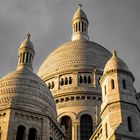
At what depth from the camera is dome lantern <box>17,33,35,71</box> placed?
28.8 m

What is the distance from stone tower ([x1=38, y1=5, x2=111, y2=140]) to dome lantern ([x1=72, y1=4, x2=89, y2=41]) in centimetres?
12

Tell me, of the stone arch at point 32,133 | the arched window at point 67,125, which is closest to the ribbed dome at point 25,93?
the stone arch at point 32,133

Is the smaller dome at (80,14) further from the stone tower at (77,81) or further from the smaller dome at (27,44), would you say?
the smaller dome at (27,44)

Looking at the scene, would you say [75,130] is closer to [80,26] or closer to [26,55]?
[26,55]

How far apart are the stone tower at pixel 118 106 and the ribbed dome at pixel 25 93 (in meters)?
4.39

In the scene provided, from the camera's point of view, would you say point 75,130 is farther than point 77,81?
No

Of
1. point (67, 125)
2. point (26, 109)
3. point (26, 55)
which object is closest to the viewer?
point (26, 109)

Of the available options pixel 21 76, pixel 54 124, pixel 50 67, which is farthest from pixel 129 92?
pixel 50 67

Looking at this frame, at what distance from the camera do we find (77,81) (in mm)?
33406

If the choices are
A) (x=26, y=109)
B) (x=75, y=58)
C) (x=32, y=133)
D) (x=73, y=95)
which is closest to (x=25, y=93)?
(x=26, y=109)

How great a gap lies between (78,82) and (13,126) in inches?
479

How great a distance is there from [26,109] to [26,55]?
7184mm

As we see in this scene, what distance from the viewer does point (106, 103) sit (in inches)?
790

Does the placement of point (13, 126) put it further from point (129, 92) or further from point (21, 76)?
point (129, 92)
